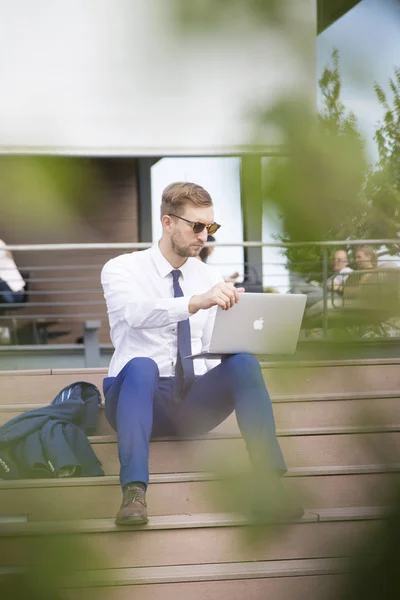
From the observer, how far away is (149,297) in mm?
2207

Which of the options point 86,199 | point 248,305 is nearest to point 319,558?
point 86,199

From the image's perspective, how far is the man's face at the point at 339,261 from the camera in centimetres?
42

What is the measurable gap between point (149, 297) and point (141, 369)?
20 centimetres

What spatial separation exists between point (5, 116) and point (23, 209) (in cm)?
5

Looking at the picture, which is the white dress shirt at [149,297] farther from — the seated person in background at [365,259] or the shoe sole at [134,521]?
the seated person in background at [365,259]

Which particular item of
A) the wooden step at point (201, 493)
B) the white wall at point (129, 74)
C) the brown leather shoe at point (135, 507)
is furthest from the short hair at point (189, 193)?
the brown leather shoe at point (135, 507)

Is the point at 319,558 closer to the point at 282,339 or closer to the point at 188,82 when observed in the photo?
the point at 282,339

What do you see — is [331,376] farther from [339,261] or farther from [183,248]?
[183,248]

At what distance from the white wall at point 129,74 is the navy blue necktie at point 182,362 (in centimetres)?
185

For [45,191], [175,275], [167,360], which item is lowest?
[167,360]

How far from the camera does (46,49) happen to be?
1.26ft

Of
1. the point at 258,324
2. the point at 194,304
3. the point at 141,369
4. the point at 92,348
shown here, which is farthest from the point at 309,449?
the point at 92,348

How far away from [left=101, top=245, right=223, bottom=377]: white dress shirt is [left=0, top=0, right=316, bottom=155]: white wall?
1.78m

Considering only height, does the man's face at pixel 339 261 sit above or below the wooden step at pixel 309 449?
above
